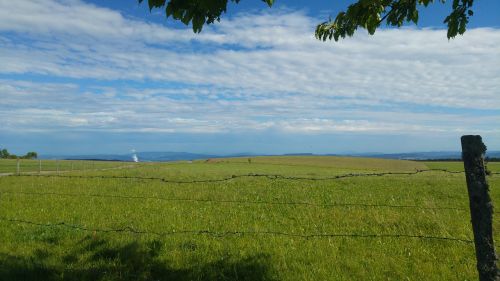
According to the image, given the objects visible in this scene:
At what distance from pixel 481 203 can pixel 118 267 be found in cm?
587

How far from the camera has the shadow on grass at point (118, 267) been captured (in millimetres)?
7266

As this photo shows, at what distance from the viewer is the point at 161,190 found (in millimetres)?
20328

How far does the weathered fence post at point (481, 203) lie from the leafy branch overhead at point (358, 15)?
6.60 ft

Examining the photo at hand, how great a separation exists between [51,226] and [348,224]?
24.7 ft

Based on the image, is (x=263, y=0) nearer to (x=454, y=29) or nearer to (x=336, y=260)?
(x=454, y=29)

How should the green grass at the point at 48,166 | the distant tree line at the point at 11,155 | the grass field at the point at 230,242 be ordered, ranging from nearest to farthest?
the grass field at the point at 230,242 → the green grass at the point at 48,166 → the distant tree line at the point at 11,155

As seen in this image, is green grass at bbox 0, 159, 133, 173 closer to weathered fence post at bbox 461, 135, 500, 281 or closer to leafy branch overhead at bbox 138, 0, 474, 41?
leafy branch overhead at bbox 138, 0, 474, 41

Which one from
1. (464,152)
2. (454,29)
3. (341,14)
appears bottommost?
(464,152)

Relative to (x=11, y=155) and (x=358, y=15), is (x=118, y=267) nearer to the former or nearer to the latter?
(x=358, y=15)

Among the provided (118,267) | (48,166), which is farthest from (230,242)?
(48,166)

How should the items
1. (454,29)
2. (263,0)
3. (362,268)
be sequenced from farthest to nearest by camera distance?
Answer: (362,268) → (454,29) → (263,0)

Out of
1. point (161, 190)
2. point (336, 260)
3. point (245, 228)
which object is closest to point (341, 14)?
point (336, 260)

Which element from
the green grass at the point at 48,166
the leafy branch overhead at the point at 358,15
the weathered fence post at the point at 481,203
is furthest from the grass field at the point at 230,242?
the green grass at the point at 48,166

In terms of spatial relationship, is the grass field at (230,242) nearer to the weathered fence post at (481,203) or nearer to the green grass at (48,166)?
the weathered fence post at (481,203)
